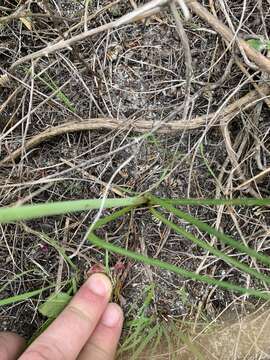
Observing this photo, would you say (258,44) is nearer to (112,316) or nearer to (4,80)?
(4,80)

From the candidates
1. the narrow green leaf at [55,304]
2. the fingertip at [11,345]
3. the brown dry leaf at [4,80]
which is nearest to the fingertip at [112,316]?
the narrow green leaf at [55,304]

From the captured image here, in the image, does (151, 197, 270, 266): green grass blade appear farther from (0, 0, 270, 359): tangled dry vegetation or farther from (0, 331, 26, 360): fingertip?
(0, 331, 26, 360): fingertip

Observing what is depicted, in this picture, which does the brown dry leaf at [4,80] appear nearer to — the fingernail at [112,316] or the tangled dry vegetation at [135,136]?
the tangled dry vegetation at [135,136]

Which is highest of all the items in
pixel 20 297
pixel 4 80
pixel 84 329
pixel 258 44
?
pixel 4 80

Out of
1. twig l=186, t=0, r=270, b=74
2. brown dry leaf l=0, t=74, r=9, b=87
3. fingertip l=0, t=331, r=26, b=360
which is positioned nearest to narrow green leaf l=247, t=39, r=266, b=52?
twig l=186, t=0, r=270, b=74

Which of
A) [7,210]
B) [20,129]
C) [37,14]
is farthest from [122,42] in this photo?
[7,210]

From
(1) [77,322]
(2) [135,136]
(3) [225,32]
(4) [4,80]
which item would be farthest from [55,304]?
(3) [225,32]
